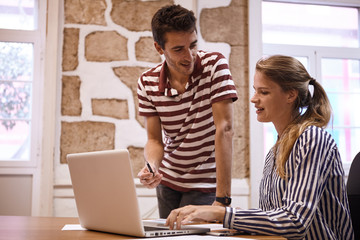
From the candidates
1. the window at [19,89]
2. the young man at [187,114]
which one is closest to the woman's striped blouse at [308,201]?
the young man at [187,114]

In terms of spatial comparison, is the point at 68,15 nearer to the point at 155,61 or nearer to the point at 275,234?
the point at 155,61

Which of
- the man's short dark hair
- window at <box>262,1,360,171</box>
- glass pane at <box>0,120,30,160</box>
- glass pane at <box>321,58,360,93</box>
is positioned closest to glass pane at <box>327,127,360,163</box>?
window at <box>262,1,360,171</box>

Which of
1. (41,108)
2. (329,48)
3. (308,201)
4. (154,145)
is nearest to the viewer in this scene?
(308,201)

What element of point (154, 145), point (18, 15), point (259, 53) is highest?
point (18, 15)

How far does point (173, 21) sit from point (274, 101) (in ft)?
1.92

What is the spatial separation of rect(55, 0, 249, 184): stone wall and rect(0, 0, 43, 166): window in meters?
0.19

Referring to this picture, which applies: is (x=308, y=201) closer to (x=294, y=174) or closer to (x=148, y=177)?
(x=294, y=174)

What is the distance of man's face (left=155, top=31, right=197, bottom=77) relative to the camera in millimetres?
1764

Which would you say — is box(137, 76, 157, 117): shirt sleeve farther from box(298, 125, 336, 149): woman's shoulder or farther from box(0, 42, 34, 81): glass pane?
box(0, 42, 34, 81): glass pane

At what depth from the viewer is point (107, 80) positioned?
280cm

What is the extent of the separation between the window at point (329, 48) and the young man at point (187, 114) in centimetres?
144

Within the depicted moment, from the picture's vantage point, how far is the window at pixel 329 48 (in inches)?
126

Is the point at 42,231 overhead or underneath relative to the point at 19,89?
underneath

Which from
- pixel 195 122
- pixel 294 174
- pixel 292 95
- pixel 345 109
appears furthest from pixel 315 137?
pixel 345 109
